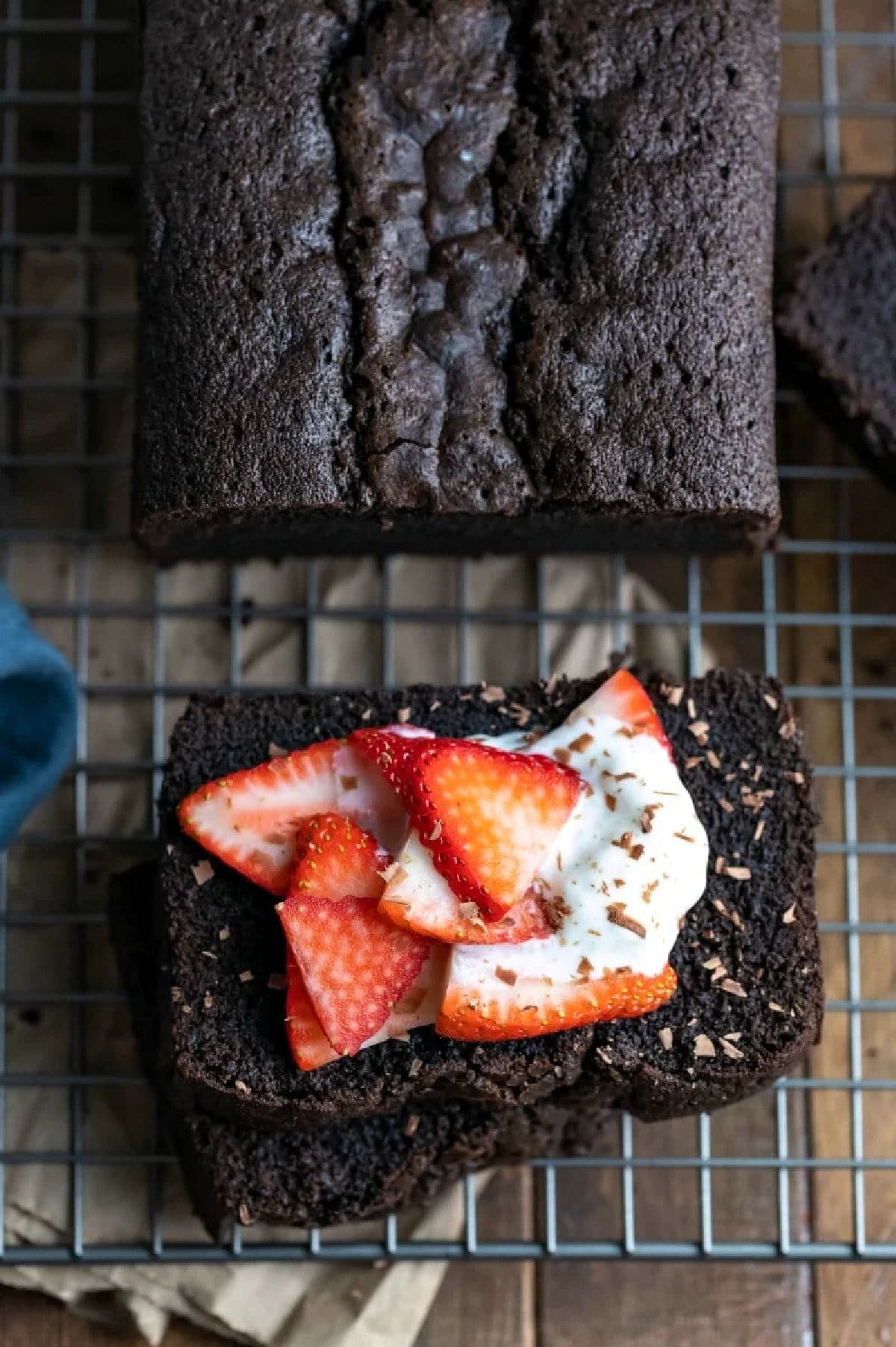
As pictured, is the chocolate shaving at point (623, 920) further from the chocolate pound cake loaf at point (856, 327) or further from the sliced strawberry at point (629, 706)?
Result: the chocolate pound cake loaf at point (856, 327)

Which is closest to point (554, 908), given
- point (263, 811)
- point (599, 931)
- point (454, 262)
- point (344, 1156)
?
point (599, 931)

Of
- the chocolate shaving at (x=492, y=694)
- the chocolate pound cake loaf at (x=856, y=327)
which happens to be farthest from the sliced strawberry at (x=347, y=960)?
the chocolate pound cake loaf at (x=856, y=327)

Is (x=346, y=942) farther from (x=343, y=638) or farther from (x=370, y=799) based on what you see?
(x=343, y=638)

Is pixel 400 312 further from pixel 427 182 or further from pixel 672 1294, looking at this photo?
pixel 672 1294

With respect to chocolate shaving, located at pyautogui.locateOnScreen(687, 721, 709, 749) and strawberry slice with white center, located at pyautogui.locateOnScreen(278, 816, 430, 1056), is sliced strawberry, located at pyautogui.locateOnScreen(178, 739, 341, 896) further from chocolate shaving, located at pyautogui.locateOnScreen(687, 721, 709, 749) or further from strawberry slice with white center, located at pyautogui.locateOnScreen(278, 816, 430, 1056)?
chocolate shaving, located at pyautogui.locateOnScreen(687, 721, 709, 749)

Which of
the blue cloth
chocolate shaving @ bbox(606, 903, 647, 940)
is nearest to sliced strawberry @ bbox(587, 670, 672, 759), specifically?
chocolate shaving @ bbox(606, 903, 647, 940)

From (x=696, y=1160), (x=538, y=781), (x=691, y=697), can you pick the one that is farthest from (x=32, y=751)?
(x=696, y=1160)

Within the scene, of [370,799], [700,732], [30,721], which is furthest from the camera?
[30,721]
